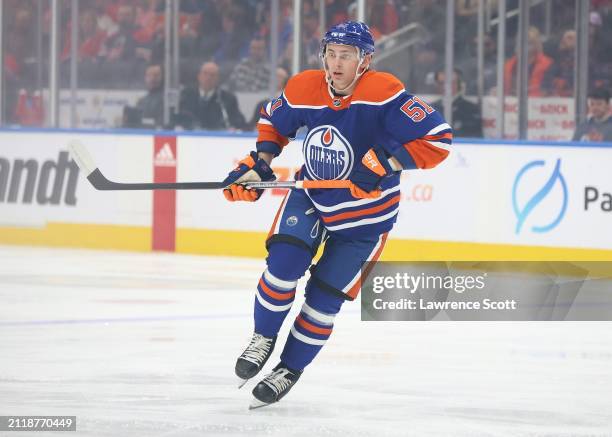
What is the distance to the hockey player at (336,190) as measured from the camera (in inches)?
179

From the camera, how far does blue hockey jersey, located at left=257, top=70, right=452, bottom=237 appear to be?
455 cm

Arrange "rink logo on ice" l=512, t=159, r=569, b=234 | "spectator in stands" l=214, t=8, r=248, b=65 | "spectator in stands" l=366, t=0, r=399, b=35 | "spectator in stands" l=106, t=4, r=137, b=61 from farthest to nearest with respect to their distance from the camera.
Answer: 1. "spectator in stands" l=106, t=4, r=137, b=61
2. "spectator in stands" l=214, t=8, r=248, b=65
3. "spectator in stands" l=366, t=0, r=399, b=35
4. "rink logo on ice" l=512, t=159, r=569, b=234

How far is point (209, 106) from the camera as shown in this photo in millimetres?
10641

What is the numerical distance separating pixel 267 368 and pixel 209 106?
17.9ft

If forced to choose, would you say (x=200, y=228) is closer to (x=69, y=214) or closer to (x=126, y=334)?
(x=69, y=214)

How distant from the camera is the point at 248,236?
10180mm

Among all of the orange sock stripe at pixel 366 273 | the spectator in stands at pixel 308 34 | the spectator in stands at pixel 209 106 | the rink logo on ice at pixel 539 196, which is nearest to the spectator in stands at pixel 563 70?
the rink logo on ice at pixel 539 196

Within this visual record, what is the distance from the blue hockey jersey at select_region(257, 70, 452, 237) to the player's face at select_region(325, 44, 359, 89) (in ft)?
0.18

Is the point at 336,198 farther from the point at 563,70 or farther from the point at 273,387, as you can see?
the point at 563,70

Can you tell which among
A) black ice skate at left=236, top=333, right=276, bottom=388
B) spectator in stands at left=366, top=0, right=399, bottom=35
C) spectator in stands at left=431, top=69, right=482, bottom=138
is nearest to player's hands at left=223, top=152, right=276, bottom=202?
black ice skate at left=236, top=333, right=276, bottom=388

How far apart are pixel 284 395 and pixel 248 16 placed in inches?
251

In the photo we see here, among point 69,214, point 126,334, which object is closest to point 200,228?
point 69,214

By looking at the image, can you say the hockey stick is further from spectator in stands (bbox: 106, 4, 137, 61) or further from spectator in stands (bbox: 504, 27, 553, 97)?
spectator in stands (bbox: 106, 4, 137, 61)

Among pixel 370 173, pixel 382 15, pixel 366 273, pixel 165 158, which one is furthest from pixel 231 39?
pixel 370 173
